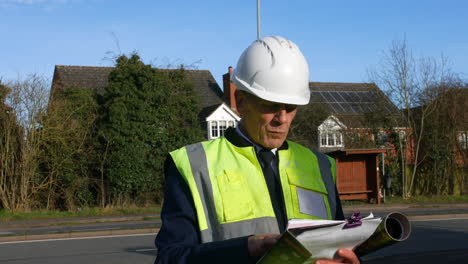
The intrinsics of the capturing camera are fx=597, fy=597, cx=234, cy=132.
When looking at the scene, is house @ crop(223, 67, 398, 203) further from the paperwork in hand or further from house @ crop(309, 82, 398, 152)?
the paperwork in hand

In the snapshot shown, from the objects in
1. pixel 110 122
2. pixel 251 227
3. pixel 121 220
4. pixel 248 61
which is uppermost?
pixel 110 122

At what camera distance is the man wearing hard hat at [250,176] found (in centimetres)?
209

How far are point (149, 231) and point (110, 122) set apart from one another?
942cm

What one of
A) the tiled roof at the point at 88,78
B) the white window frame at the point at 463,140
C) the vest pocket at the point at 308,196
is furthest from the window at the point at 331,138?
the vest pocket at the point at 308,196

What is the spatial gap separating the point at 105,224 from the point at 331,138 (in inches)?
535

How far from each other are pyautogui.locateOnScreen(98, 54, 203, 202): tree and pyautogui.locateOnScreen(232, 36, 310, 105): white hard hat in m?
21.7

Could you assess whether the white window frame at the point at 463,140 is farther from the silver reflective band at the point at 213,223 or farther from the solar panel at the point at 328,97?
the silver reflective band at the point at 213,223

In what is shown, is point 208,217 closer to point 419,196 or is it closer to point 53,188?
point 53,188

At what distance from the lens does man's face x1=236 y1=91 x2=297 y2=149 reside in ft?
7.33

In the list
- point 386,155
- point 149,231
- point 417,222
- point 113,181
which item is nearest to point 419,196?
point 386,155

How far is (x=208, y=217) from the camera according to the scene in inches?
83.4

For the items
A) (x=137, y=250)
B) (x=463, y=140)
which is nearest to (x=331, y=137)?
(x=463, y=140)

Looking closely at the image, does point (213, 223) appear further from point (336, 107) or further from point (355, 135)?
point (336, 107)

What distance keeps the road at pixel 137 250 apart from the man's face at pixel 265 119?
7.83 meters
